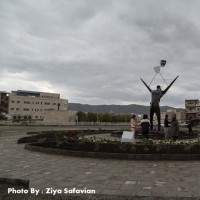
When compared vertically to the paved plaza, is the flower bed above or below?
above

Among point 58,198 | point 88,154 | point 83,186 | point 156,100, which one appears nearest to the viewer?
point 58,198

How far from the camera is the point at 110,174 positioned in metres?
9.44

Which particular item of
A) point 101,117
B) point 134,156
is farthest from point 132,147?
point 101,117

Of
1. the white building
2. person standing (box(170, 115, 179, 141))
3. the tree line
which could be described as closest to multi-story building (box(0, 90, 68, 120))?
the white building

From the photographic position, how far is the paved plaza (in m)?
7.61

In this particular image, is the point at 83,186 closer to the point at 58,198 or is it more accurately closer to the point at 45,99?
the point at 58,198

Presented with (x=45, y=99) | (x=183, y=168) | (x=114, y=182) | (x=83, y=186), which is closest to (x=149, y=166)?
(x=183, y=168)

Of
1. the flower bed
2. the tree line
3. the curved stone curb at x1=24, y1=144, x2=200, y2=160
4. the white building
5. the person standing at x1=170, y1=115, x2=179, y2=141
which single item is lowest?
the curved stone curb at x1=24, y1=144, x2=200, y2=160

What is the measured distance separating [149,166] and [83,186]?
137 inches

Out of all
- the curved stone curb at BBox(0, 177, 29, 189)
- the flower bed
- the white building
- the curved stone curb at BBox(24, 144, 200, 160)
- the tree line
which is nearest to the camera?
the curved stone curb at BBox(0, 177, 29, 189)

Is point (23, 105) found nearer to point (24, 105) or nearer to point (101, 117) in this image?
point (24, 105)

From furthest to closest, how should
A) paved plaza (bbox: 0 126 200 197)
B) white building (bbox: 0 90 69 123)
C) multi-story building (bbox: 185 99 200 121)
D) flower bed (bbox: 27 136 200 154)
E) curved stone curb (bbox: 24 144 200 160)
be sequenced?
1. multi-story building (bbox: 185 99 200 121)
2. white building (bbox: 0 90 69 123)
3. flower bed (bbox: 27 136 200 154)
4. curved stone curb (bbox: 24 144 200 160)
5. paved plaza (bbox: 0 126 200 197)

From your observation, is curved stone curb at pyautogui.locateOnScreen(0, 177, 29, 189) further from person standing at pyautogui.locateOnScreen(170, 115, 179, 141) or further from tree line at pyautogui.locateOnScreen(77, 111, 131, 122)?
tree line at pyautogui.locateOnScreen(77, 111, 131, 122)

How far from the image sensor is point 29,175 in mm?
9328
